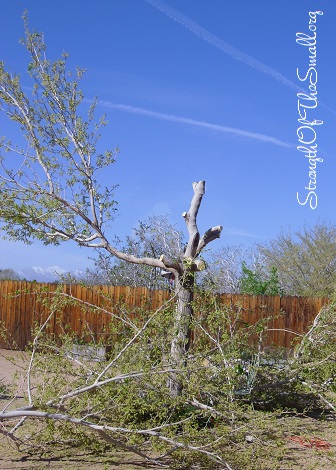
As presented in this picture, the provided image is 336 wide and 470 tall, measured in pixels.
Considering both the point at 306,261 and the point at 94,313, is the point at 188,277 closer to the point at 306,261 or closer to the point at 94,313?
the point at 94,313

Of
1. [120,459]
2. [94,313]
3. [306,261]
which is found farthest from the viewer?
[306,261]

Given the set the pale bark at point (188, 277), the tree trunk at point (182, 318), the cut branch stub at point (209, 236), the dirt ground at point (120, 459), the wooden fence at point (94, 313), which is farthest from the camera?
the wooden fence at point (94, 313)

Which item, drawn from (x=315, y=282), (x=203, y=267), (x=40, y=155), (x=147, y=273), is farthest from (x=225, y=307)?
(x=315, y=282)

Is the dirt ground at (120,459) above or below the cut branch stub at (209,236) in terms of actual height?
below

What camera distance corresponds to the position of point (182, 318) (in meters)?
8.00

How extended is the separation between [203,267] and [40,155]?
3.52 m

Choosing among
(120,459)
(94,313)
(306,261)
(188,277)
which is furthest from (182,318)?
(306,261)

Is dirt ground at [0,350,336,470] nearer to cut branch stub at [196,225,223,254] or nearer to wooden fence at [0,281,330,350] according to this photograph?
cut branch stub at [196,225,223,254]

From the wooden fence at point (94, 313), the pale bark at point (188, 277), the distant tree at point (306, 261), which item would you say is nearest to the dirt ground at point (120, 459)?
the pale bark at point (188, 277)

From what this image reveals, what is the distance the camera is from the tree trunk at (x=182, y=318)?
25.3 feet

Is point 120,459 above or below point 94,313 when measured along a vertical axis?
below

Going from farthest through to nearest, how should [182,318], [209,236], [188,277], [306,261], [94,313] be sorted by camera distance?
[306,261] < [94,313] < [209,236] < [188,277] < [182,318]

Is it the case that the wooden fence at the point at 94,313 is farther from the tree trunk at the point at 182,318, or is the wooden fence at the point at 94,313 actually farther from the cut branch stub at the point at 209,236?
the tree trunk at the point at 182,318

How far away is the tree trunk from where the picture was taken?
Result: 25.3 feet
